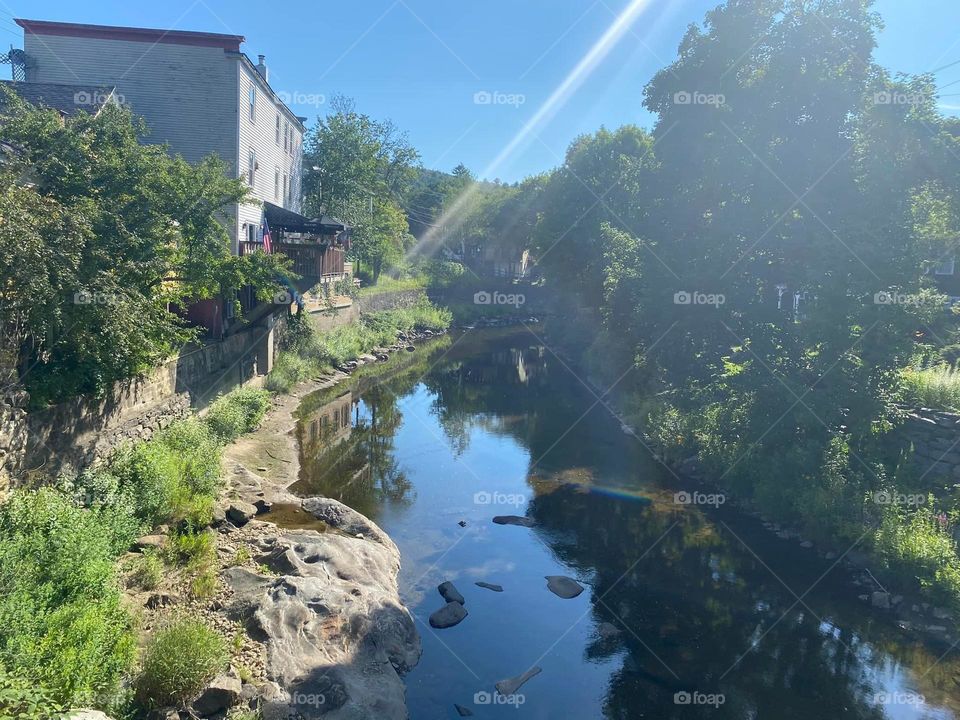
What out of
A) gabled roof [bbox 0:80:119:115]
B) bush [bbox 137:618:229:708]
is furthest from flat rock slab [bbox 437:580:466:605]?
gabled roof [bbox 0:80:119:115]

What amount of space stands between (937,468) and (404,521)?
40.2 feet

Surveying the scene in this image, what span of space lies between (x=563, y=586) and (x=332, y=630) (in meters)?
4.96

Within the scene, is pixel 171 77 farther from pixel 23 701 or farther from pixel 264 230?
pixel 23 701

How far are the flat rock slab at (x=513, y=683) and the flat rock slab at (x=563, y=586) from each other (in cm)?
243

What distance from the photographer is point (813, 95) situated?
640 inches

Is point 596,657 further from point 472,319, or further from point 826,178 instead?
point 472,319

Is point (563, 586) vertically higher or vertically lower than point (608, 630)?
higher

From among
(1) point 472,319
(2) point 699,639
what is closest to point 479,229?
(1) point 472,319

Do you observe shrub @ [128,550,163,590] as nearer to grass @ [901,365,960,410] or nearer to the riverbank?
the riverbank

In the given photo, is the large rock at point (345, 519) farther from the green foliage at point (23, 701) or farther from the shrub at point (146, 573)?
the green foliage at point (23, 701)

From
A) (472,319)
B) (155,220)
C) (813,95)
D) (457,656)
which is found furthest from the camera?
(472,319)

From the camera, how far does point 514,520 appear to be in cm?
1606

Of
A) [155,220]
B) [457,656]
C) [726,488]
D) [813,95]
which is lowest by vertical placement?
[457,656]

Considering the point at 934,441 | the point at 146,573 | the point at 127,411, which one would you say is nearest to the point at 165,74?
the point at 127,411
